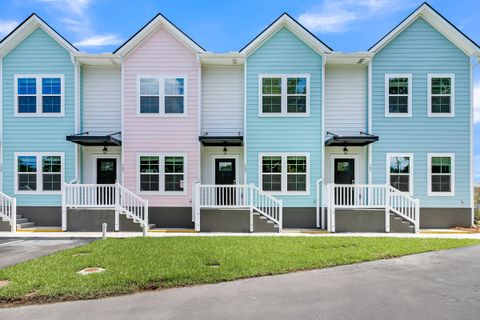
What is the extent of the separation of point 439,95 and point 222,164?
1034 cm

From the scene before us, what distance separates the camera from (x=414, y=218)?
1409 cm

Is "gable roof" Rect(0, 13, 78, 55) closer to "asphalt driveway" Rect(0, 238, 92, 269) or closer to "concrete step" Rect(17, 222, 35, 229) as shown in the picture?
"concrete step" Rect(17, 222, 35, 229)

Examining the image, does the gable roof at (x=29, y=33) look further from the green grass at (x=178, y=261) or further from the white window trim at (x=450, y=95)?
the white window trim at (x=450, y=95)

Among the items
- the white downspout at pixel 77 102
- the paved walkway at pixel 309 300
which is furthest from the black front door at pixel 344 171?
the white downspout at pixel 77 102

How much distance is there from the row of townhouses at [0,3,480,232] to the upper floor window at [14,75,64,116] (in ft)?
0.16

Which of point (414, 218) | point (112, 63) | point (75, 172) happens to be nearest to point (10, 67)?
point (112, 63)

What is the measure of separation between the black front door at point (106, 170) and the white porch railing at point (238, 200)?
430 centimetres

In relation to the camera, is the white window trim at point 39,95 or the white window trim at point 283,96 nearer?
the white window trim at point 283,96

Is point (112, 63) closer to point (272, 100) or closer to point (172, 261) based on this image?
point (272, 100)

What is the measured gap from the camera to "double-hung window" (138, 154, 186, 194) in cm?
1531

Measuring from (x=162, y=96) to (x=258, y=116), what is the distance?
438 centimetres

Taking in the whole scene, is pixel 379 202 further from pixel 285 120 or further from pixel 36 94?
pixel 36 94

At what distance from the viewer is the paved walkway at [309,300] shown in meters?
5.25

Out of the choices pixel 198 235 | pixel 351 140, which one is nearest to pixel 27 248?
pixel 198 235
